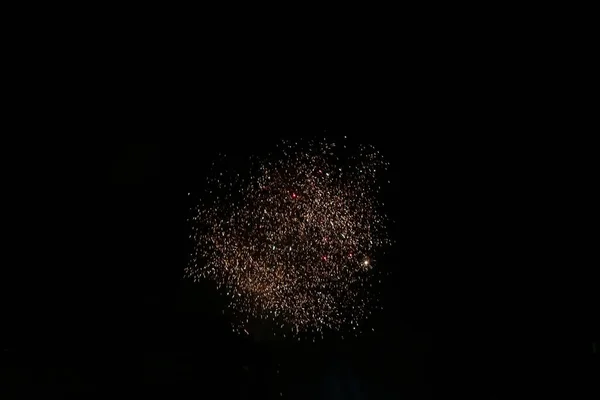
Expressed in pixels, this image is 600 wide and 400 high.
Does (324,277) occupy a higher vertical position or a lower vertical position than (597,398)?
higher

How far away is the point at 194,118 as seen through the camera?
926mm

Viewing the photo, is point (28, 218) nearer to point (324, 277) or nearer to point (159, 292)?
point (159, 292)

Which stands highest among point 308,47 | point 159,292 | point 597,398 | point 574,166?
point 308,47

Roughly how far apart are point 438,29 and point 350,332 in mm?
546

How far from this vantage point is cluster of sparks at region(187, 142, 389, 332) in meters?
0.94

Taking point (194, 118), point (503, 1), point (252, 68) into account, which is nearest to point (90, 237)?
point (194, 118)

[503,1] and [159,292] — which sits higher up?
[503,1]

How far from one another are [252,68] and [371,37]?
209 millimetres

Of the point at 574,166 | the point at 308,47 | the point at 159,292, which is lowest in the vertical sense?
the point at 159,292

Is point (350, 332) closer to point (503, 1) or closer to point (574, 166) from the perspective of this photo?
point (574, 166)

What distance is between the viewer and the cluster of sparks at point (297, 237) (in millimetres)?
943

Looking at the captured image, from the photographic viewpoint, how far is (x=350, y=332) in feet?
3.15

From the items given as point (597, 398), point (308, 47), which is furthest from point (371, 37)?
point (597, 398)

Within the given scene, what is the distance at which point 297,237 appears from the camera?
0.95 m
